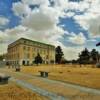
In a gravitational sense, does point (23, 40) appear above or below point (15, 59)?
above

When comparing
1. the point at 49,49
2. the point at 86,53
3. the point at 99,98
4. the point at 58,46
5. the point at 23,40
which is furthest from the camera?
the point at 49,49

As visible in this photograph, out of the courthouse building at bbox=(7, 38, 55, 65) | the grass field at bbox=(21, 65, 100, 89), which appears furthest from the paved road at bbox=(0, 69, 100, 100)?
the courthouse building at bbox=(7, 38, 55, 65)

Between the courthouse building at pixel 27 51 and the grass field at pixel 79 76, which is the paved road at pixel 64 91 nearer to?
the grass field at pixel 79 76

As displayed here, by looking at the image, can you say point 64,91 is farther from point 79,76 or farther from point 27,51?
point 27,51

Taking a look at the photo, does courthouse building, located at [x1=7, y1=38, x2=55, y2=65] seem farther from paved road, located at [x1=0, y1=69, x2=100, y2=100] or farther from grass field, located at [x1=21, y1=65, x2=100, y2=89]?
paved road, located at [x1=0, y1=69, x2=100, y2=100]

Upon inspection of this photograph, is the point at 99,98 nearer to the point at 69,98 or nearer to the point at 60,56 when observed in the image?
the point at 69,98

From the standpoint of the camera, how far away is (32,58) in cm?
12962

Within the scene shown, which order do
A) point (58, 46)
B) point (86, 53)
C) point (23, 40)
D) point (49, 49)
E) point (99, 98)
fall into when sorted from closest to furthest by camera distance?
point (99, 98) < point (86, 53) < point (58, 46) < point (23, 40) < point (49, 49)

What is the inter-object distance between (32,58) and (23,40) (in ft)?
39.5

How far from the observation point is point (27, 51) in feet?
419

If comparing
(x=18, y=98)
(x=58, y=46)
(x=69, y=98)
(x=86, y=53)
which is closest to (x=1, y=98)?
(x=18, y=98)

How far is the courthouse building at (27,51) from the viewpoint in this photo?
4897 inches

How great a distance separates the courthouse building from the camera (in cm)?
12438

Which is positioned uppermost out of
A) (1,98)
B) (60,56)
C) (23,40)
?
(23,40)
